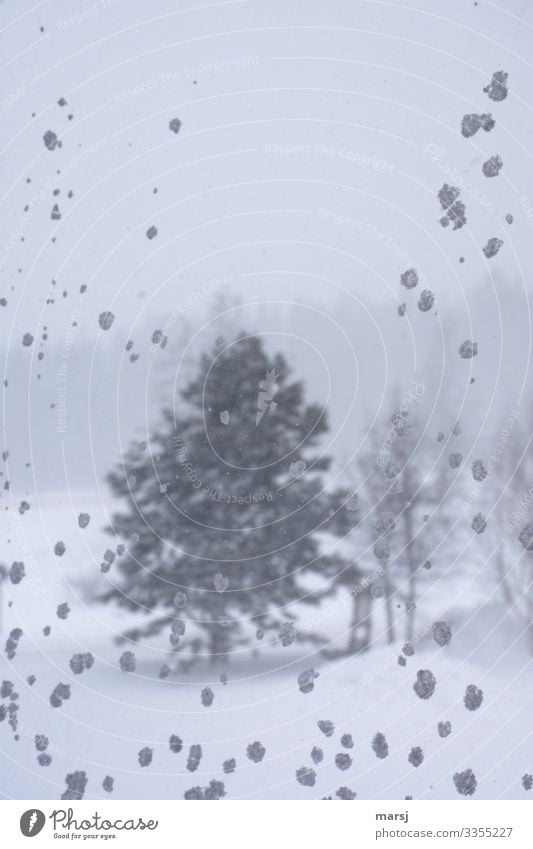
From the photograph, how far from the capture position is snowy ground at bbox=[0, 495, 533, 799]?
1.11 m

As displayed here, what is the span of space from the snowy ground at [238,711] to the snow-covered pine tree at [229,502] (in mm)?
48

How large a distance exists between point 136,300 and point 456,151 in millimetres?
418

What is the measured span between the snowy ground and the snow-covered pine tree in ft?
0.16

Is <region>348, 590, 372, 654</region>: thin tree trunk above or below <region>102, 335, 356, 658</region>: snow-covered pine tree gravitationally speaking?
below

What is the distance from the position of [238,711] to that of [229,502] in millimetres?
246

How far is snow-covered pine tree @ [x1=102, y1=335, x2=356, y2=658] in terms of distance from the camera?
3.69ft

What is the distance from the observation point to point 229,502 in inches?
44.5

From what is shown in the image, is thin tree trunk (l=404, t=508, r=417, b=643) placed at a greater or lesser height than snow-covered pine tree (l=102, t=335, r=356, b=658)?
lesser

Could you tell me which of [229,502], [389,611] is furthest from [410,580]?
[229,502]

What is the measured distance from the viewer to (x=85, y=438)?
1.13 m

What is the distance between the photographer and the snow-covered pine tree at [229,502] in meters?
1.13

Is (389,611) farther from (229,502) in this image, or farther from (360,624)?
(229,502)

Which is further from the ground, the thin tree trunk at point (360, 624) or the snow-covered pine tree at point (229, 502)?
the snow-covered pine tree at point (229, 502)

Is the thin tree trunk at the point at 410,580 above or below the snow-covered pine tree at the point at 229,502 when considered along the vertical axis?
below
